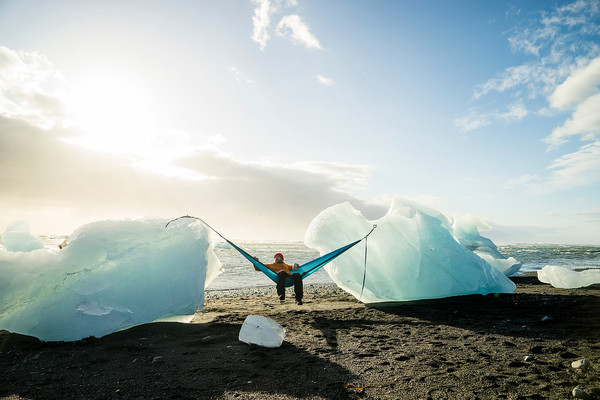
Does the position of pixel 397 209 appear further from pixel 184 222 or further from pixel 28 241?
pixel 28 241

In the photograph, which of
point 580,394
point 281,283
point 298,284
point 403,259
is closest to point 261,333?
point 281,283

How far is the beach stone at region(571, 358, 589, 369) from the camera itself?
2.40 m

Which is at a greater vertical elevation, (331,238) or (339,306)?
(331,238)

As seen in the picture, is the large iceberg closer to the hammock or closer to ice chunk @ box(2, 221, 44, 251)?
the hammock

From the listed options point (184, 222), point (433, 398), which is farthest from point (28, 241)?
point (433, 398)

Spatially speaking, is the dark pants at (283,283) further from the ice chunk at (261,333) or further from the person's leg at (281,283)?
the ice chunk at (261,333)

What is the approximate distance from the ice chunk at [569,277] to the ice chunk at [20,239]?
1124 centimetres

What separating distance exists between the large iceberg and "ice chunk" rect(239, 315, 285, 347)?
971 millimetres

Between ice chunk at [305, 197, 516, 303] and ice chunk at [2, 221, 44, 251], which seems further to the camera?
ice chunk at [2, 221, 44, 251]

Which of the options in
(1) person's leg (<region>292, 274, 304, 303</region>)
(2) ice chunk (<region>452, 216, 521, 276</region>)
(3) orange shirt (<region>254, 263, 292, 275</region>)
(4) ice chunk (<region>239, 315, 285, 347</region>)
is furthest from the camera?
(2) ice chunk (<region>452, 216, 521, 276</region>)

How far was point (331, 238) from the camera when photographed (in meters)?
6.38

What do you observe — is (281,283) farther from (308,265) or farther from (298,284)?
(308,265)

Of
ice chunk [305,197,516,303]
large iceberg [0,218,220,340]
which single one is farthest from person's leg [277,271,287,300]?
large iceberg [0,218,220,340]

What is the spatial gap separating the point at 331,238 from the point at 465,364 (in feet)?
12.6
